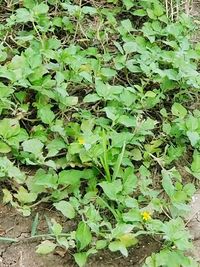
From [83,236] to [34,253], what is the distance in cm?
20

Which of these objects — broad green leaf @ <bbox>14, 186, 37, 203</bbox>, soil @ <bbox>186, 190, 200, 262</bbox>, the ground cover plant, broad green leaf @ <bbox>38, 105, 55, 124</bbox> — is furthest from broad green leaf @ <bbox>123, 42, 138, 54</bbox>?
broad green leaf @ <bbox>14, 186, 37, 203</bbox>

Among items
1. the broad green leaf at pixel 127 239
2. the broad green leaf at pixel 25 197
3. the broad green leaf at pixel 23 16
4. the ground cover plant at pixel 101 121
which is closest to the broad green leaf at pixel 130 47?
the ground cover plant at pixel 101 121

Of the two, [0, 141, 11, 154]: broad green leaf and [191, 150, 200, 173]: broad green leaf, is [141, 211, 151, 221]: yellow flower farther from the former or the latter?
[0, 141, 11, 154]: broad green leaf

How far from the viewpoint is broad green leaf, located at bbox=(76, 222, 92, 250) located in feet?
7.12

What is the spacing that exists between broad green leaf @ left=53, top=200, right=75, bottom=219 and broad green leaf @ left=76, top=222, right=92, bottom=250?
90 mm

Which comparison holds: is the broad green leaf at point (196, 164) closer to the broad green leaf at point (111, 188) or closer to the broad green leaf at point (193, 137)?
the broad green leaf at point (193, 137)

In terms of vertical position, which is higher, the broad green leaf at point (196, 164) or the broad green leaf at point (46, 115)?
the broad green leaf at point (46, 115)

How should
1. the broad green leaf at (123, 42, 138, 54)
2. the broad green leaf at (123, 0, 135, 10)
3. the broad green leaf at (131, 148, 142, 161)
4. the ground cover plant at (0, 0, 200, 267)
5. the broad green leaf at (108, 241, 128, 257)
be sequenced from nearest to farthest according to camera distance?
the broad green leaf at (108, 241, 128, 257), the ground cover plant at (0, 0, 200, 267), the broad green leaf at (131, 148, 142, 161), the broad green leaf at (123, 42, 138, 54), the broad green leaf at (123, 0, 135, 10)

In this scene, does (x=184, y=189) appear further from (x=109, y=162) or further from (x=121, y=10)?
(x=121, y=10)

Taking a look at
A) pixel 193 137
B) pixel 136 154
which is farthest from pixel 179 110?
pixel 136 154

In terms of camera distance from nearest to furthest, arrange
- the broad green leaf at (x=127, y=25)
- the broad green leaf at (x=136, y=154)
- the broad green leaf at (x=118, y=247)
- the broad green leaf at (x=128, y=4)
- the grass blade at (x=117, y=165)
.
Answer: the broad green leaf at (x=118, y=247) → the grass blade at (x=117, y=165) → the broad green leaf at (x=136, y=154) → the broad green leaf at (x=127, y=25) → the broad green leaf at (x=128, y=4)

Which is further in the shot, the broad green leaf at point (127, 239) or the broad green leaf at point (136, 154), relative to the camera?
the broad green leaf at point (136, 154)

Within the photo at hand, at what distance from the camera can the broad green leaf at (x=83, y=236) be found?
2.17 m

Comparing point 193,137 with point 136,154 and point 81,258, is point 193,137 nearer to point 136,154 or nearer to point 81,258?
point 136,154
